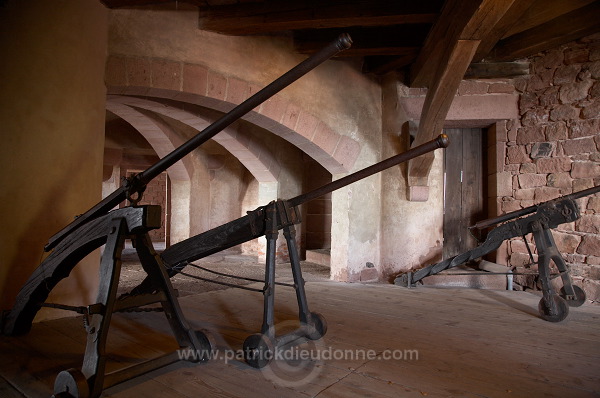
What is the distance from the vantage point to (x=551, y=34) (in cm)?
382

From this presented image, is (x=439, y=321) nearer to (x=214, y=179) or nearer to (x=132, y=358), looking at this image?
(x=132, y=358)

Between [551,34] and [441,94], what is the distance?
4.54ft

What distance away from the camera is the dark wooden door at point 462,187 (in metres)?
4.86

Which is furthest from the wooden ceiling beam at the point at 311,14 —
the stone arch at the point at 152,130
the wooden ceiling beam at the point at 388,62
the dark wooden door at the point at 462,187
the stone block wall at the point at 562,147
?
the stone arch at the point at 152,130

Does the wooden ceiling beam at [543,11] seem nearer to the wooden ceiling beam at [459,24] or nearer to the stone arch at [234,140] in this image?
the wooden ceiling beam at [459,24]

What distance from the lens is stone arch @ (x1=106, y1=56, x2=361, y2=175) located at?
3.16 metres

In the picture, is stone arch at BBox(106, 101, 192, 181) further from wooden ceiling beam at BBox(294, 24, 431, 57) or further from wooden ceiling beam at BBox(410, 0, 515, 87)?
wooden ceiling beam at BBox(410, 0, 515, 87)

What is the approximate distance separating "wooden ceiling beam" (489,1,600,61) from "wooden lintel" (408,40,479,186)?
3.97ft

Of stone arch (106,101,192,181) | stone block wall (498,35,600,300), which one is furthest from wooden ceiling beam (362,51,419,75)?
stone arch (106,101,192,181)

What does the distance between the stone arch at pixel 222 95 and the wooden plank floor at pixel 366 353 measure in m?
1.71

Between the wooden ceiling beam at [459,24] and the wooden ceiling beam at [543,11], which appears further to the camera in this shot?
the wooden ceiling beam at [543,11]

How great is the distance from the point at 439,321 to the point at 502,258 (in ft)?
6.87

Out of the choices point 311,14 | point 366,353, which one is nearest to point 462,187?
point 311,14

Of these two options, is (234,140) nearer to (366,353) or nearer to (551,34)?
(551,34)
